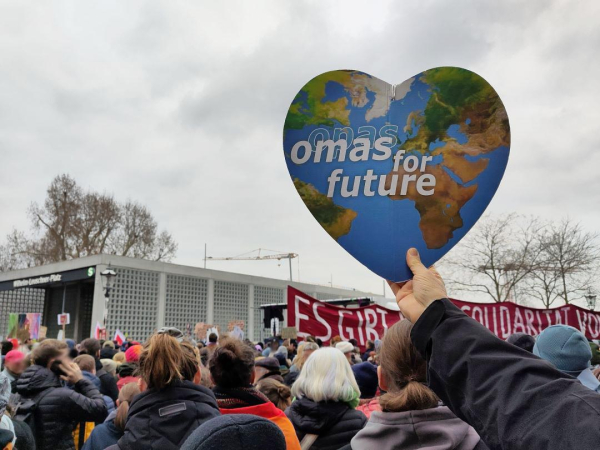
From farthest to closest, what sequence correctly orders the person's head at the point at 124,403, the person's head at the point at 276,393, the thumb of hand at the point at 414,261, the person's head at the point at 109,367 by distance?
the person's head at the point at 109,367 < the person's head at the point at 276,393 < the person's head at the point at 124,403 < the thumb of hand at the point at 414,261

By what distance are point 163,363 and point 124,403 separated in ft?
2.64

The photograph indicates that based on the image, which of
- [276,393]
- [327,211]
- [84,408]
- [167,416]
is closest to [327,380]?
[276,393]

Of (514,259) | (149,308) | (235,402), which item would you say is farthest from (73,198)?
(235,402)

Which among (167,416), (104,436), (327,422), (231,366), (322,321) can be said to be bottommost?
(104,436)

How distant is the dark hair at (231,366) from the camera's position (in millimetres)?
2936

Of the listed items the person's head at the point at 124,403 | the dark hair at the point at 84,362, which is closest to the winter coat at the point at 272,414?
the person's head at the point at 124,403

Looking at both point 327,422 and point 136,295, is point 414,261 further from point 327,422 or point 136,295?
point 136,295

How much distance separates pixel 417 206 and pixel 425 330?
24.7 inches

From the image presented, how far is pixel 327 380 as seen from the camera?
3059 millimetres

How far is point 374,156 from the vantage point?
65.9 inches

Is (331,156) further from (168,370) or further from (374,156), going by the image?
(168,370)

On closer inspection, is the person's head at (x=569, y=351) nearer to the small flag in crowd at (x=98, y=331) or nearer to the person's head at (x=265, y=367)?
the person's head at (x=265, y=367)

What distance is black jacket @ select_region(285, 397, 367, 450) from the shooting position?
9.65 ft

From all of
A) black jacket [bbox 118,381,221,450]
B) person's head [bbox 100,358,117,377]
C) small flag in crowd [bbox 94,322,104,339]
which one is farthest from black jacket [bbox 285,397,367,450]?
small flag in crowd [bbox 94,322,104,339]
